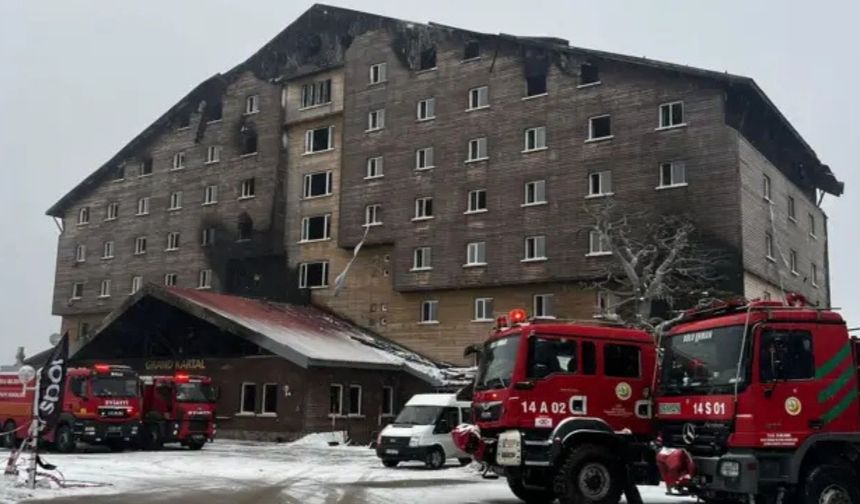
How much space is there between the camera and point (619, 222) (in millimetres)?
34938

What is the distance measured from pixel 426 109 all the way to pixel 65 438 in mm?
22810

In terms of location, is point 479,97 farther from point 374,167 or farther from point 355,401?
point 355,401

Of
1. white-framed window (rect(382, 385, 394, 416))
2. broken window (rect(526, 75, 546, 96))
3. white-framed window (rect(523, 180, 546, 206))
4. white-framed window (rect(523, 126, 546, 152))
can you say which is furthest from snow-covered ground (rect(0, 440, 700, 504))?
broken window (rect(526, 75, 546, 96))

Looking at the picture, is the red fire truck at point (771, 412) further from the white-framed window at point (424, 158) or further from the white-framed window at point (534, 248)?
the white-framed window at point (424, 158)

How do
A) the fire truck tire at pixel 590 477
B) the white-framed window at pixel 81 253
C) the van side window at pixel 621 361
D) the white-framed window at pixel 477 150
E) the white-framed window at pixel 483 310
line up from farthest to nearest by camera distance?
the white-framed window at pixel 81 253 < the white-framed window at pixel 477 150 < the white-framed window at pixel 483 310 < the van side window at pixel 621 361 < the fire truck tire at pixel 590 477

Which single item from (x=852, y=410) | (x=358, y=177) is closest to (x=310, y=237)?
(x=358, y=177)

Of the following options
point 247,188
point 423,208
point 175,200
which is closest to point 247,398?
point 423,208

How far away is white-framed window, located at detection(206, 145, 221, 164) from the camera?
49.9 m

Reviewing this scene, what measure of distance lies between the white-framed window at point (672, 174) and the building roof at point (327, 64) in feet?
11.0

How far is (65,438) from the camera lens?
86.6 feet

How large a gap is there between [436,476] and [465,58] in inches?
976

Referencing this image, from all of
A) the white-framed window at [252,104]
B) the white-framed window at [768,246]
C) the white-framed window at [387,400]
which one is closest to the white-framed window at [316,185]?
Result: the white-framed window at [252,104]

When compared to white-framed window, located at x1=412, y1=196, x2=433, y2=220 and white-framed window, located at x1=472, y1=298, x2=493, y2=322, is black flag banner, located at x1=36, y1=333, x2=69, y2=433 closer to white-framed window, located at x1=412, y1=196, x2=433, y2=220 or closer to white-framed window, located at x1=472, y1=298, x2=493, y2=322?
white-framed window, located at x1=472, y1=298, x2=493, y2=322

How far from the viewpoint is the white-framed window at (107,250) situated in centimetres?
5359
